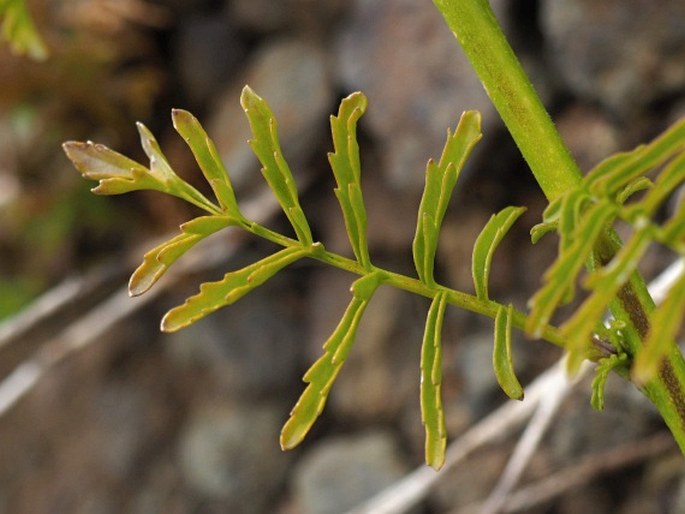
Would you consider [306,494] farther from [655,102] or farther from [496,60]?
[496,60]

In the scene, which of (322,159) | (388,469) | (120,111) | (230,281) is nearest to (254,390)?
(388,469)

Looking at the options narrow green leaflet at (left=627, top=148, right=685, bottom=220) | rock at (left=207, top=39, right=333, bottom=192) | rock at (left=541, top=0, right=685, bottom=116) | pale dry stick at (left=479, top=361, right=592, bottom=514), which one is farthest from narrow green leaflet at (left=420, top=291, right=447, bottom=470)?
rock at (left=207, top=39, right=333, bottom=192)

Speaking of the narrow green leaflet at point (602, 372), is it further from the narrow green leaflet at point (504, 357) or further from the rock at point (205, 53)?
the rock at point (205, 53)

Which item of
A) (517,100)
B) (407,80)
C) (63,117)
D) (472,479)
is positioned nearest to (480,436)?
(472,479)

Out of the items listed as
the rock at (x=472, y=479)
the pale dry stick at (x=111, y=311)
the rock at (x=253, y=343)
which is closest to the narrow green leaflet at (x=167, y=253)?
the rock at (x=472, y=479)

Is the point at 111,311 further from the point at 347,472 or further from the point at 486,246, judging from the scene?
the point at 486,246

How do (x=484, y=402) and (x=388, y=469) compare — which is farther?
(x=388, y=469)
